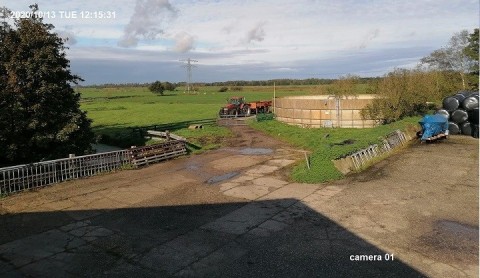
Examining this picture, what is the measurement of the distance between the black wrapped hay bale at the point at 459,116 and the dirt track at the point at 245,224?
8966 mm

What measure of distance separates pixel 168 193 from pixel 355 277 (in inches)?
300

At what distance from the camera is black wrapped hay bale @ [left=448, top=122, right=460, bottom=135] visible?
79.2 feet

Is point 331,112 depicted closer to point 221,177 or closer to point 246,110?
point 246,110

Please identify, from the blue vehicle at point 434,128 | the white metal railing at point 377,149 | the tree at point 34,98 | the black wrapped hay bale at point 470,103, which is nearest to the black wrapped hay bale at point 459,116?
the black wrapped hay bale at point 470,103

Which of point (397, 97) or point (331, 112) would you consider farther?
point (331, 112)

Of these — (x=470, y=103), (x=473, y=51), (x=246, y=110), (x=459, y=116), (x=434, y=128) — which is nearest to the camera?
(x=434, y=128)

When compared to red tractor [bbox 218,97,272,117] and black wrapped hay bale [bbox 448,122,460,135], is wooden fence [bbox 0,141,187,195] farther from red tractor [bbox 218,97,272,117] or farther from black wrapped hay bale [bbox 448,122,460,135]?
red tractor [bbox 218,97,272,117]

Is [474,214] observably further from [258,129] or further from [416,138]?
[258,129]

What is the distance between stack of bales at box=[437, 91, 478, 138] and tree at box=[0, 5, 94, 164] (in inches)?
890

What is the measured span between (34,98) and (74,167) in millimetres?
3946

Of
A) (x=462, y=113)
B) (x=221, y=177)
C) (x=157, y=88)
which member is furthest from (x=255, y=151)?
(x=157, y=88)

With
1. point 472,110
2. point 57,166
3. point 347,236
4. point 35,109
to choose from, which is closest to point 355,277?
point 347,236

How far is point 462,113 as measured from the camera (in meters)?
23.6

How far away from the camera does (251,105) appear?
41.9 metres
